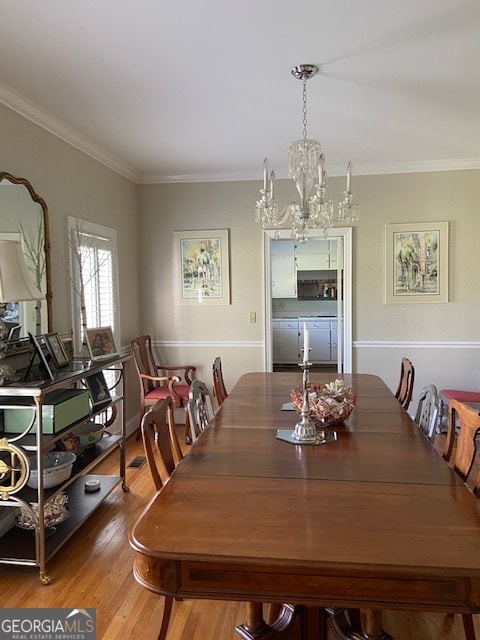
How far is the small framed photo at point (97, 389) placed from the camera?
10.1 feet

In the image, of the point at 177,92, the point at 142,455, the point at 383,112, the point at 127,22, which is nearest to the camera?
the point at 127,22

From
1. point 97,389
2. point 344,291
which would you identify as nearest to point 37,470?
point 97,389

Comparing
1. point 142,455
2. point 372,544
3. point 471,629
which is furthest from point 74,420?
point 471,629

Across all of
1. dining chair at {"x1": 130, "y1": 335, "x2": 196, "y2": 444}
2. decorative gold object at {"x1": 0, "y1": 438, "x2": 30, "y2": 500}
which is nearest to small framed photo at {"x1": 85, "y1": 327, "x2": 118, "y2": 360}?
decorative gold object at {"x1": 0, "y1": 438, "x2": 30, "y2": 500}

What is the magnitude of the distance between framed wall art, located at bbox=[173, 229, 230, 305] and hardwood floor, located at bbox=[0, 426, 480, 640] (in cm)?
273

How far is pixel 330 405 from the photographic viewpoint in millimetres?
2207

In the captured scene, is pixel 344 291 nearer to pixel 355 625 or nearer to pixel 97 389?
pixel 97 389

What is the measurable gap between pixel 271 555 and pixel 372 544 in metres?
0.28

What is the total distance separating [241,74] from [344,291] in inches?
107

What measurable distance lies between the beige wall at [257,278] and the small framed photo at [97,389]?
58.3 inches

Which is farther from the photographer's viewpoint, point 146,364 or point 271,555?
point 146,364

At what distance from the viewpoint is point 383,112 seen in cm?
320

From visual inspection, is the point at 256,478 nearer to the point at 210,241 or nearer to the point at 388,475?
the point at 388,475

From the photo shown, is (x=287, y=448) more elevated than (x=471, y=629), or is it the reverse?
(x=287, y=448)
